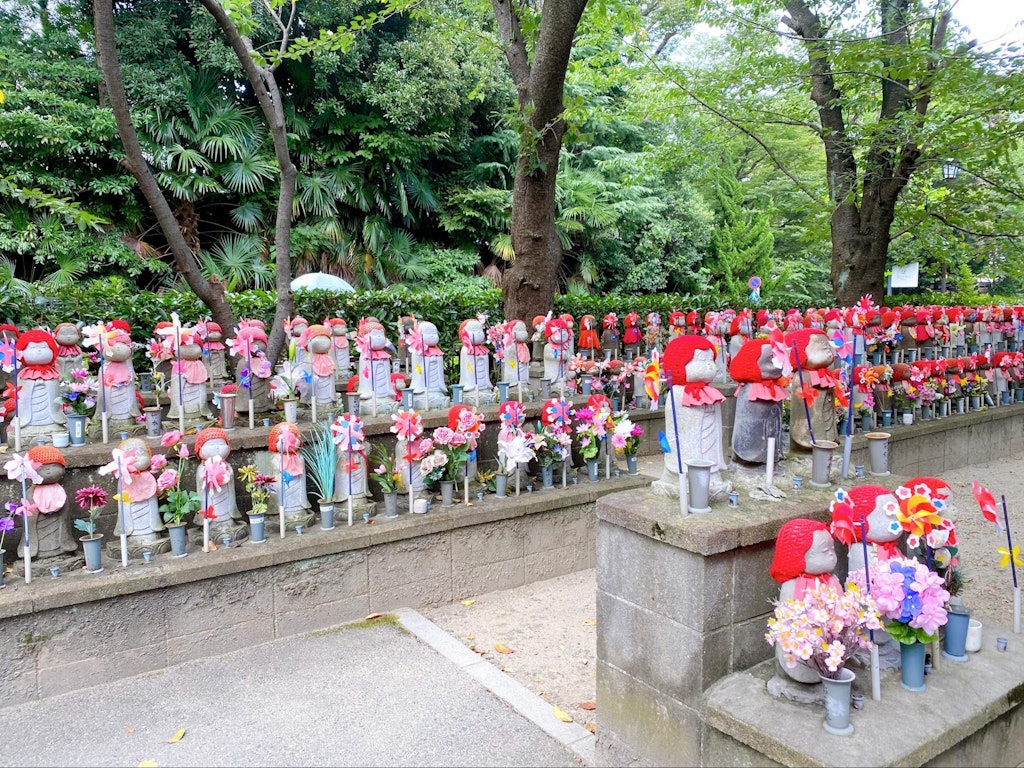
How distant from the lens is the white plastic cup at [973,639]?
105 inches

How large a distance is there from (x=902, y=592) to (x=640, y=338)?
26.6 feet

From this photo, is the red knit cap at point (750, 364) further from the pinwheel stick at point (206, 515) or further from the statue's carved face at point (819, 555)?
the pinwheel stick at point (206, 515)

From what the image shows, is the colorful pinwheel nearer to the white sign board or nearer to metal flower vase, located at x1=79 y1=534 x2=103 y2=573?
metal flower vase, located at x1=79 y1=534 x2=103 y2=573

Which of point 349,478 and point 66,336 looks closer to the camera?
point 349,478

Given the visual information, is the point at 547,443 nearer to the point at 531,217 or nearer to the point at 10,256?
the point at 531,217

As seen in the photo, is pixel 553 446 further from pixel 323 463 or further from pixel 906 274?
pixel 906 274

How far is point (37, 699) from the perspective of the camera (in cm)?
347

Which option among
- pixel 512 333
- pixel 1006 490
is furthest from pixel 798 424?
pixel 1006 490

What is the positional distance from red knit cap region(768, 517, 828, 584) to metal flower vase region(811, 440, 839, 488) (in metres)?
0.73

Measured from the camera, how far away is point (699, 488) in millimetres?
2717

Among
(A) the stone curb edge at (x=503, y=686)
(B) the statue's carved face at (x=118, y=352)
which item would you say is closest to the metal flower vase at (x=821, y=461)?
(A) the stone curb edge at (x=503, y=686)

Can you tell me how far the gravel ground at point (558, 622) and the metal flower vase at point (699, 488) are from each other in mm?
1251

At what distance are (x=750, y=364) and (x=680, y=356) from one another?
12.6 inches

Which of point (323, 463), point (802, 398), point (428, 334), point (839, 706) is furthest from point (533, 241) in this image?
point (839, 706)
